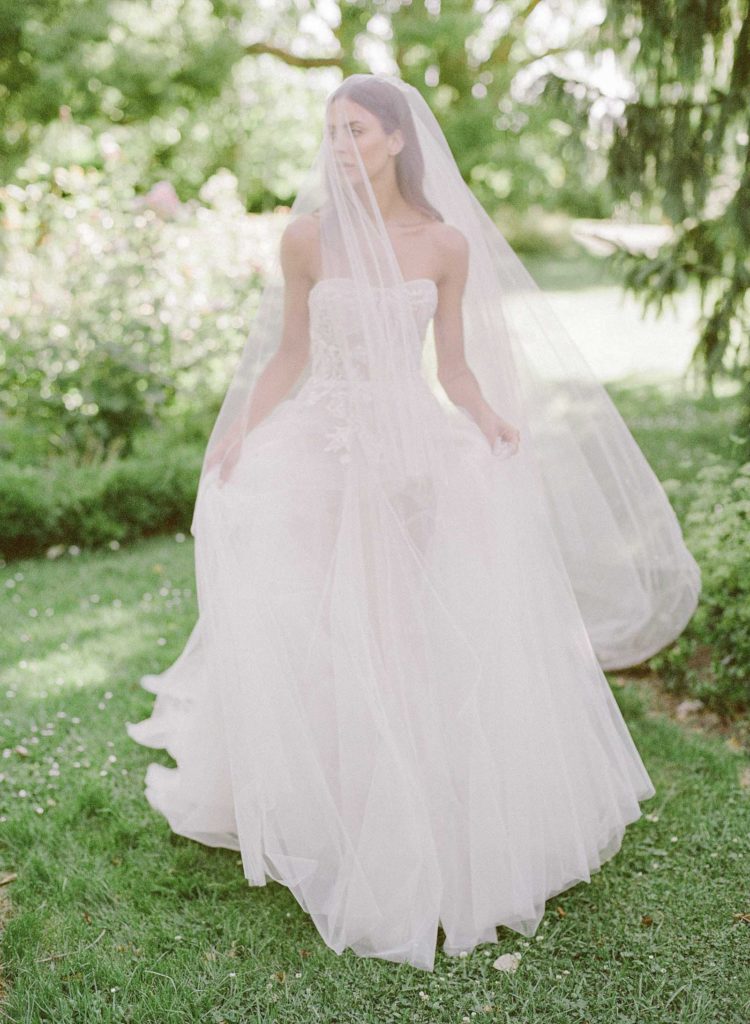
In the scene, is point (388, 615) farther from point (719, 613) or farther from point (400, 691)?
point (719, 613)

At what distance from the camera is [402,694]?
2.73 m

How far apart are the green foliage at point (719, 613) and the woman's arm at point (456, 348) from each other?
49.0 inches

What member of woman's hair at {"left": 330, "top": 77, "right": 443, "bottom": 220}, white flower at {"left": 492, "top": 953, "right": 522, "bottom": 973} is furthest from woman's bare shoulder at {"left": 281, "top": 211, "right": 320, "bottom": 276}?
white flower at {"left": 492, "top": 953, "right": 522, "bottom": 973}

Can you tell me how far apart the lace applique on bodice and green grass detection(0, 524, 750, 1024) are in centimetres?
142

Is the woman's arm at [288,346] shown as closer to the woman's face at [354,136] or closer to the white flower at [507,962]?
the woman's face at [354,136]

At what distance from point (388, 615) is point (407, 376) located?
70 centimetres

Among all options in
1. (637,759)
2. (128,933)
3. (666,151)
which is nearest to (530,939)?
(637,759)

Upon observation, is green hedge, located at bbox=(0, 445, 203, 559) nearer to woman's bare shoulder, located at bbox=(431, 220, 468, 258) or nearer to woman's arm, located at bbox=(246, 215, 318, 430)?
woman's arm, located at bbox=(246, 215, 318, 430)

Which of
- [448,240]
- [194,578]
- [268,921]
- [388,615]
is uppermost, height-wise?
[448,240]

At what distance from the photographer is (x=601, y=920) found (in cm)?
282

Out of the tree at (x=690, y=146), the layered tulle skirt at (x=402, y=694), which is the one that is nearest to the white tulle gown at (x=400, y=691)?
the layered tulle skirt at (x=402, y=694)

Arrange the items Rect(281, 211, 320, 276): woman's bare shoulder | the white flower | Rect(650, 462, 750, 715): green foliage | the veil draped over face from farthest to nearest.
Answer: Rect(650, 462, 750, 715): green foliage, Rect(281, 211, 320, 276): woman's bare shoulder, the veil draped over face, the white flower

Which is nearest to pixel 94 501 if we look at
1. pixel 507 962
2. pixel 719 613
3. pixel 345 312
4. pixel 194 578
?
pixel 194 578

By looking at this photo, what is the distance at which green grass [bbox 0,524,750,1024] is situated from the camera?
251cm
